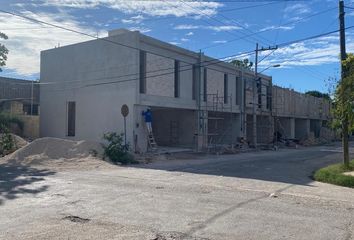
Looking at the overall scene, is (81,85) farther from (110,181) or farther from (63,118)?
(110,181)

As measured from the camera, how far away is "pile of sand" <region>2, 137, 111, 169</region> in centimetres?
2112

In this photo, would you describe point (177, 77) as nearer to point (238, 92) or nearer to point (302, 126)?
point (238, 92)

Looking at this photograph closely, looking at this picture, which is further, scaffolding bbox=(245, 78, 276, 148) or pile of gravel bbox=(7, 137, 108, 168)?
scaffolding bbox=(245, 78, 276, 148)

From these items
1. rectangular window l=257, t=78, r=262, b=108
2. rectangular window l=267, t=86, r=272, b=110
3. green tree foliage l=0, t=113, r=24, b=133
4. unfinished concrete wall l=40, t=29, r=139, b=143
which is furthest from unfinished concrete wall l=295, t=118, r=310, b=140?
green tree foliage l=0, t=113, r=24, b=133

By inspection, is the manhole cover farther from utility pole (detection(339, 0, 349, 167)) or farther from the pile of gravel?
utility pole (detection(339, 0, 349, 167))

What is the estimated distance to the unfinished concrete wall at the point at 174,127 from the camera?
34531 mm

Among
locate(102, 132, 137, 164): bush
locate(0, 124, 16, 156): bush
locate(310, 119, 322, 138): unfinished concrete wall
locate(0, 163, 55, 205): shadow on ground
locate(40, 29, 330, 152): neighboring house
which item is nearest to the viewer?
locate(0, 163, 55, 205): shadow on ground

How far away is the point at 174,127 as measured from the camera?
35.8 metres

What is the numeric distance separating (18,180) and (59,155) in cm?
765

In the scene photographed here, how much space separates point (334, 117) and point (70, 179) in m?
11.4

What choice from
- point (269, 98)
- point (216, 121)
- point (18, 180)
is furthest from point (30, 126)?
point (269, 98)

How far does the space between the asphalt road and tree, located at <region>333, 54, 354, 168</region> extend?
3.29 meters

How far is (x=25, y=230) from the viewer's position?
7.64 metres

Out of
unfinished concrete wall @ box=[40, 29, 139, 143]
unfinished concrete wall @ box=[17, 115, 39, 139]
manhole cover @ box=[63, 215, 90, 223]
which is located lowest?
manhole cover @ box=[63, 215, 90, 223]
